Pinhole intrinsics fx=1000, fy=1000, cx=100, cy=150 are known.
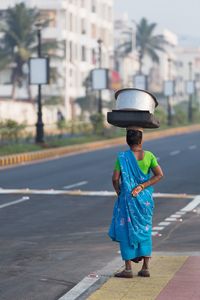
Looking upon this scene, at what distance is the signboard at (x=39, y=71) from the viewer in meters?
45.9

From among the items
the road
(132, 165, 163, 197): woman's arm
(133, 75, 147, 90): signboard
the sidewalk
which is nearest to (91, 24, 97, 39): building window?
(133, 75, 147, 90): signboard

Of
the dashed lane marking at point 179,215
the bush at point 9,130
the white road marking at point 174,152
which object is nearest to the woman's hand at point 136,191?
the dashed lane marking at point 179,215

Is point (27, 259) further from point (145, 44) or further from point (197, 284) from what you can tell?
point (145, 44)

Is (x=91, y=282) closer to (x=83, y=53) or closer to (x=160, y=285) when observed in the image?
(x=160, y=285)

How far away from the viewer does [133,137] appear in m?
10.7

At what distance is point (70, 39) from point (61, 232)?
88.9m

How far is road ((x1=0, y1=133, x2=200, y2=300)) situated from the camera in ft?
36.7

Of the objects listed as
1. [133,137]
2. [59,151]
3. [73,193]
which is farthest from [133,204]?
[59,151]

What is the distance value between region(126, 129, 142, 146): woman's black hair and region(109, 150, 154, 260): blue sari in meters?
0.12

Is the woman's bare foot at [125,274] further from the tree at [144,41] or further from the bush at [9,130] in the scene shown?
the tree at [144,41]

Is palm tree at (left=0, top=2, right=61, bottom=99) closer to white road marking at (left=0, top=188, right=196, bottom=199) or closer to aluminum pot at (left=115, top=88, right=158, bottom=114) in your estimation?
white road marking at (left=0, top=188, right=196, bottom=199)

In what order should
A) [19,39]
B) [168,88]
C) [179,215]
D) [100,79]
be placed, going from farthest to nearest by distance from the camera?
[168,88]
[19,39]
[100,79]
[179,215]

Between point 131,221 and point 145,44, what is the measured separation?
127486 mm

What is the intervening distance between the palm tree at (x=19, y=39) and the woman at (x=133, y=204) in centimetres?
7803
